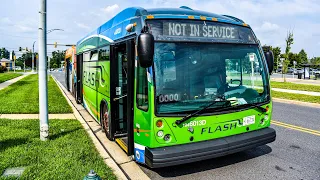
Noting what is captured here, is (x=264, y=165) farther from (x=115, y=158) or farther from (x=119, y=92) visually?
(x=119, y=92)

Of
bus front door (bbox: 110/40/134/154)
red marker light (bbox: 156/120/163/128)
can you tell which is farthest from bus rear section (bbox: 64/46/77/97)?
red marker light (bbox: 156/120/163/128)

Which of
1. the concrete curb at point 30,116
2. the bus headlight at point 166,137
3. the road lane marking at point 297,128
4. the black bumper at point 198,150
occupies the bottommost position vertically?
the road lane marking at point 297,128

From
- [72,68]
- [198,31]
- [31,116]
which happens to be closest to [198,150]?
[198,31]

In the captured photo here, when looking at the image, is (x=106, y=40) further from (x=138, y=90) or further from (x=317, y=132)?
(x=317, y=132)

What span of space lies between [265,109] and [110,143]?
348 centimetres

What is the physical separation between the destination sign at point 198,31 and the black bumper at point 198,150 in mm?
1688

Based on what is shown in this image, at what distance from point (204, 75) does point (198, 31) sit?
74cm

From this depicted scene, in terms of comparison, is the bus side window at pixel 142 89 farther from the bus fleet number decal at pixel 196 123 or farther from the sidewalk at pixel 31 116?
the sidewalk at pixel 31 116

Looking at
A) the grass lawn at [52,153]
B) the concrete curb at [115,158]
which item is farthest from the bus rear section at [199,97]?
the grass lawn at [52,153]

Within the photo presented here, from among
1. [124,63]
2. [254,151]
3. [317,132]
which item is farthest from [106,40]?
[317,132]

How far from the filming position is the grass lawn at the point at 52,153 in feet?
14.7

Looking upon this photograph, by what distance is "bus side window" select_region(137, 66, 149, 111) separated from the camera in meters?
4.39

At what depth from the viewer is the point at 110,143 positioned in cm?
654

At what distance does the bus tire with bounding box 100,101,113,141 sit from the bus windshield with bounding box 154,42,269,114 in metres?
2.52
